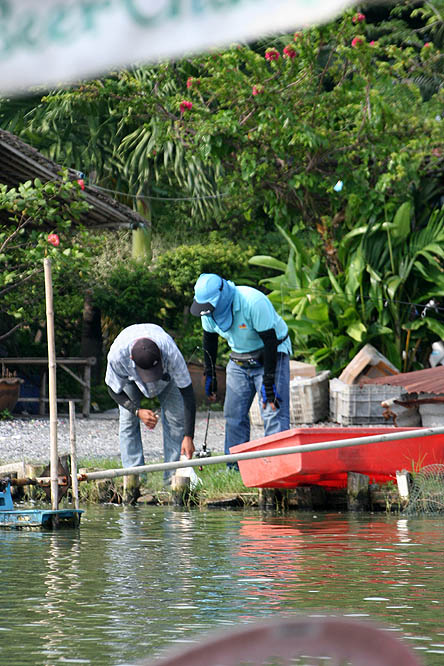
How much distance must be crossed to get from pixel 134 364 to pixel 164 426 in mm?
841

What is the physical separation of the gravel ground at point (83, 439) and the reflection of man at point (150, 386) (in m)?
2.20

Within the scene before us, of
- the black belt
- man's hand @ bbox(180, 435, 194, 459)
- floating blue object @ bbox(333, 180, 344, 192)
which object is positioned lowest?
man's hand @ bbox(180, 435, 194, 459)

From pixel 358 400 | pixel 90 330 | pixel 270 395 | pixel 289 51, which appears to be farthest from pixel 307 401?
pixel 90 330

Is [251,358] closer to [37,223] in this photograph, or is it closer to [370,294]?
[37,223]

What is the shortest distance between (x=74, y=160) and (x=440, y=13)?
31.6 feet

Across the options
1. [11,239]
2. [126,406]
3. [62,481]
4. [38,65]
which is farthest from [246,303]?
[38,65]

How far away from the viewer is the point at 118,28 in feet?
5.74

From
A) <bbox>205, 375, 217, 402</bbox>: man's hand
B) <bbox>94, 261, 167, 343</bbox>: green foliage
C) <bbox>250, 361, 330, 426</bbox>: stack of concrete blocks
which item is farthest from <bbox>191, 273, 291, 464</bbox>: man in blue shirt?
<bbox>94, 261, 167, 343</bbox>: green foliage

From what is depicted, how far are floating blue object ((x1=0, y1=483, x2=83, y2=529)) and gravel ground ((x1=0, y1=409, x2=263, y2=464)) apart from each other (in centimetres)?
314

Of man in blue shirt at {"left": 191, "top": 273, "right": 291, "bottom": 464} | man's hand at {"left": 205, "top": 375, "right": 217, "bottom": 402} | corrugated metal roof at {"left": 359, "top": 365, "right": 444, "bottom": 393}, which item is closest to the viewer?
man in blue shirt at {"left": 191, "top": 273, "right": 291, "bottom": 464}

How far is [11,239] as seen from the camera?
15.4 meters

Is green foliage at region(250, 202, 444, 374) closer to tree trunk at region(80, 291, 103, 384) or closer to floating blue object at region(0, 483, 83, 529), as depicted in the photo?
tree trunk at region(80, 291, 103, 384)

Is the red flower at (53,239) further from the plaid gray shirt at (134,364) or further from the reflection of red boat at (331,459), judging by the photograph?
the reflection of red boat at (331,459)

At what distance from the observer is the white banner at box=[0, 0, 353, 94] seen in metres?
1.66
